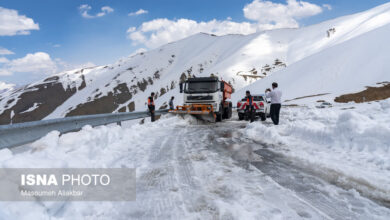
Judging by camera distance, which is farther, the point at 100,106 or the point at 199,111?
the point at 100,106

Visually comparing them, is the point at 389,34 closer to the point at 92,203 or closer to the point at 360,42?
the point at 360,42

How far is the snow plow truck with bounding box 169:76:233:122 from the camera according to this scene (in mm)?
15195

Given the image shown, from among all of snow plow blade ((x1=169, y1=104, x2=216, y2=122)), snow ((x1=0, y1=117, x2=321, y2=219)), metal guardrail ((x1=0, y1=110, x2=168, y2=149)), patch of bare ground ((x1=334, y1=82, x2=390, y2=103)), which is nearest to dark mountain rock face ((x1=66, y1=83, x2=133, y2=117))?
patch of bare ground ((x1=334, y1=82, x2=390, y2=103))

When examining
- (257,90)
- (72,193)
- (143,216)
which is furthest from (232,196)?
(257,90)

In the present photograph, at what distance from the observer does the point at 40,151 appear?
14.5 feet

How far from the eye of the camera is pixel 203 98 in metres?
15.5

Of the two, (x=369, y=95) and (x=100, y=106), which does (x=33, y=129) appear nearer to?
(x=369, y=95)

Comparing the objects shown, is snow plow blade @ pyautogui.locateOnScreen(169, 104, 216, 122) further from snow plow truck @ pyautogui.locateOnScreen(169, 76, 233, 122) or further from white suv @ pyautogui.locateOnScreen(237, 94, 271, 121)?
white suv @ pyautogui.locateOnScreen(237, 94, 271, 121)

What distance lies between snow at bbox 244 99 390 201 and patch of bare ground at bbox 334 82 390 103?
3442cm

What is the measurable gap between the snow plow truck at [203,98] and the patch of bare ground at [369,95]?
2897 cm

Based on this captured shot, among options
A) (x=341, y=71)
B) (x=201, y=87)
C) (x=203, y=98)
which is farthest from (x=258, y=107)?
(x=341, y=71)

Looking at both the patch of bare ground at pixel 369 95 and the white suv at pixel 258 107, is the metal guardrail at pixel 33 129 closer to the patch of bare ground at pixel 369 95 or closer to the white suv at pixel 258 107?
the white suv at pixel 258 107

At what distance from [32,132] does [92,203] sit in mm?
3153

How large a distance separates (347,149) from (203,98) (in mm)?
10546
